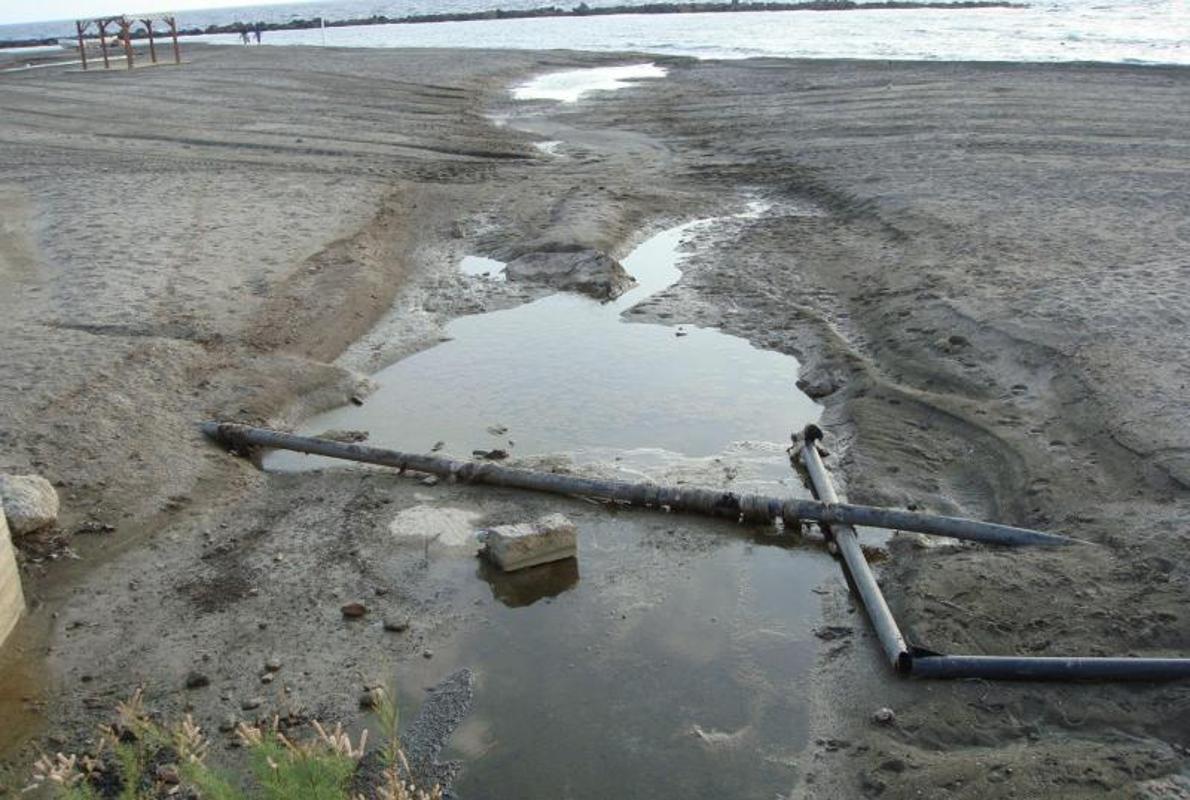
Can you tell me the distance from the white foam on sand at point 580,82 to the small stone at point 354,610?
79.7ft

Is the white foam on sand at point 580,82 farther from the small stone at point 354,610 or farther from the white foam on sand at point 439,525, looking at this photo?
the small stone at point 354,610

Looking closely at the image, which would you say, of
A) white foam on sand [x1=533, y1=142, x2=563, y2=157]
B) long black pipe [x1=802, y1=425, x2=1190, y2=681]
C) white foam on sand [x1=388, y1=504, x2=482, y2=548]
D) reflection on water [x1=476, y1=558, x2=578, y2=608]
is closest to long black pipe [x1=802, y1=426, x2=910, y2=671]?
long black pipe [x1=802, y1=425, x2=1190, y2=681]

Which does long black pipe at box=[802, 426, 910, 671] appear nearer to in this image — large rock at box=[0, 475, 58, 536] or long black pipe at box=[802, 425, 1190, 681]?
long black pipe at box=[802, 425, 1190, 681]

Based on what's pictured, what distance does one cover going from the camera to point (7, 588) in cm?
632

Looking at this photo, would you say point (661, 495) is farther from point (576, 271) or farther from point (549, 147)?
point (549, 147)

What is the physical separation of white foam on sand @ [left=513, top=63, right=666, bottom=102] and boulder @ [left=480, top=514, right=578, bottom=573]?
23618 millimetres

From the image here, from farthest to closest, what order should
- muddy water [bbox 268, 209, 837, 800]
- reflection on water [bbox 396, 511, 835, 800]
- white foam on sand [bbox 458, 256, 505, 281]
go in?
white foam on sand [bbox 458, 256, 505, 281] → muddy water [bbox 268, 209, 837, 800] → reflection on water [bbox 396, 511, 835, 800]

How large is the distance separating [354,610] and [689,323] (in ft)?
20.0

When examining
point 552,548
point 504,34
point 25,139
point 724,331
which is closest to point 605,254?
point 724,331

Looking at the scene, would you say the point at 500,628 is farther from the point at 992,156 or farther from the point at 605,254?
the point at 992,156

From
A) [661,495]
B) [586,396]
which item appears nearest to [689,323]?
[586,396]

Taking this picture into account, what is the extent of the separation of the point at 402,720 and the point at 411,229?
36.0 feet

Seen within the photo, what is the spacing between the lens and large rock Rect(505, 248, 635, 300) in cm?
1303

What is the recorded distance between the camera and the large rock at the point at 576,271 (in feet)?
42.8
